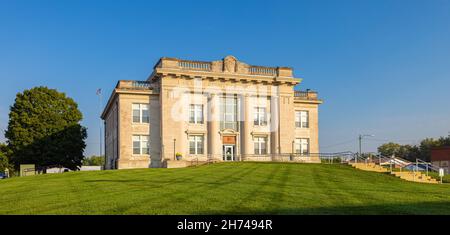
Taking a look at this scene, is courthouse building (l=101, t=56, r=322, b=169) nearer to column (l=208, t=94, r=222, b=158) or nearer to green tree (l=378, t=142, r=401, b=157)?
column (l=208, t=94, r=222, b=158)

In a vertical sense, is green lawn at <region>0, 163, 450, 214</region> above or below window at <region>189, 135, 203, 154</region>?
below

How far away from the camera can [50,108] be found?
2315 inches

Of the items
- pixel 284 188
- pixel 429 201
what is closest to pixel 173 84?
pixel 284 188

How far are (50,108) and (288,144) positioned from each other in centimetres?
3198

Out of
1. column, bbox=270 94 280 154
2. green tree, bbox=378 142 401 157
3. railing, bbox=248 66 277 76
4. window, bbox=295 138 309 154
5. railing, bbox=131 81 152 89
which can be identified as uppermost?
railing, bbox=248 66 277 76

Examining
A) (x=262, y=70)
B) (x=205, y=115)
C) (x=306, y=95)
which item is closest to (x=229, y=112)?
(x=205, y=115)

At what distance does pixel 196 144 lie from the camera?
4812cm

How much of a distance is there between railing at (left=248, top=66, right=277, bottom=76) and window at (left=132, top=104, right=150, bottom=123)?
12335 mm

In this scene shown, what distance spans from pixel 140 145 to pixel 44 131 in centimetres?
1719

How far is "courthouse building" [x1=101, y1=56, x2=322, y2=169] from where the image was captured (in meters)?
46.6

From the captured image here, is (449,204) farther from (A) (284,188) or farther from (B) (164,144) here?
(B) (164,144)

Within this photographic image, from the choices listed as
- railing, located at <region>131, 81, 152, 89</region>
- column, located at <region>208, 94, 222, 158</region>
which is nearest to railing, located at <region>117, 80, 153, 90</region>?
railing, located at <region>131, 81, 152, 89</region>
